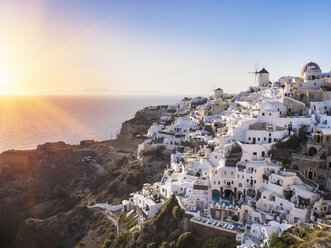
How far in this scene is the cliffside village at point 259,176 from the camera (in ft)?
84.3

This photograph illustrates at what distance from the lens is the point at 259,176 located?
96.9 feet

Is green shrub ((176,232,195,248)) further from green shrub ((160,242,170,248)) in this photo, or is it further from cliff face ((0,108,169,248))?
cliff face ((0,108,169,248))

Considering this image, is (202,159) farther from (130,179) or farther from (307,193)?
(130,179)

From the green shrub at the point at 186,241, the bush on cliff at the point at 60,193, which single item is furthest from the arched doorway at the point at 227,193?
the bush on cliff at the point at 60,193

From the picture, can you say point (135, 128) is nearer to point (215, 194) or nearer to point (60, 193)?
point (60, 193)

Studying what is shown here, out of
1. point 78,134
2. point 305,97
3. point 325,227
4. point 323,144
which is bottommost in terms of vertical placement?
point 78,134

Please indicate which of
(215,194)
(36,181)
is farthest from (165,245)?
(36,181)

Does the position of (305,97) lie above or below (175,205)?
above

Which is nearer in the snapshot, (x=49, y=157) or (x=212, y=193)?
(x=212, y=193)

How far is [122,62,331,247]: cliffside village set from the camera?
84.3ft

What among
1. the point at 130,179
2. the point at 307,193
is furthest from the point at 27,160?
the point at 307,193

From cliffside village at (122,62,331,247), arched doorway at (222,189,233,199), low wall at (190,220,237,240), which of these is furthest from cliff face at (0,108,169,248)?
arched doorway at (222,189,233,199)

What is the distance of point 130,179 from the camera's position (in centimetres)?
4728

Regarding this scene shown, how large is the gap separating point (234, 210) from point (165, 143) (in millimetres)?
25513
